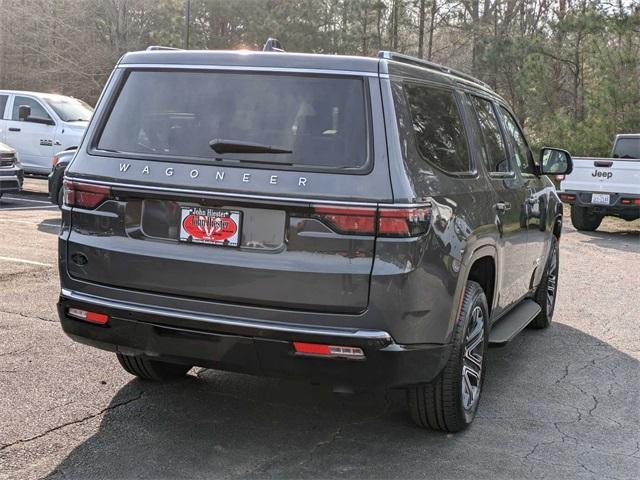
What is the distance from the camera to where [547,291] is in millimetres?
6320

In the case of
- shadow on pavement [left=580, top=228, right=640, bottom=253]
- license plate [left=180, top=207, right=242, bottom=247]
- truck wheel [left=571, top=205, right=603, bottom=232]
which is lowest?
shadow on pavement [left=580, top=228, right=640, bottom=253]

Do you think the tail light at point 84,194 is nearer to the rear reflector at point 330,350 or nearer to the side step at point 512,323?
the rear reflector at point 330,350

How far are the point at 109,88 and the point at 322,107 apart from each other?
1.16m

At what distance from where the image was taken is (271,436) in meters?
3.81

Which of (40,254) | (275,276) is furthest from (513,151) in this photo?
(40,254)

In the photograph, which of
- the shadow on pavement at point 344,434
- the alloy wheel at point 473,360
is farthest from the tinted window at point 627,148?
the alloy wheel at point 473,360

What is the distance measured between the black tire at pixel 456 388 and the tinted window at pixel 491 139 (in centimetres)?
92

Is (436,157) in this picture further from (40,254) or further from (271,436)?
(40,254)

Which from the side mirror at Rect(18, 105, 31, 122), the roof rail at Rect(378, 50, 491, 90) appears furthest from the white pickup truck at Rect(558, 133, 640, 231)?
the side mirror at Rect(18, 105, 31, 122)

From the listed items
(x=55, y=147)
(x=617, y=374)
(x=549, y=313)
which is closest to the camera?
(x=617, y=374)

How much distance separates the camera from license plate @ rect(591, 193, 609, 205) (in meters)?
13.4

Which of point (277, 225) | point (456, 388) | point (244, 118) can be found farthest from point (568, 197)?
point (277, 225)

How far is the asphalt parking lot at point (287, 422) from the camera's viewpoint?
11.4 feet

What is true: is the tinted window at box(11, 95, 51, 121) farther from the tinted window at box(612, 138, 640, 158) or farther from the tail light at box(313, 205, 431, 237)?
the tail light at box(313, 205, 431, 237)
